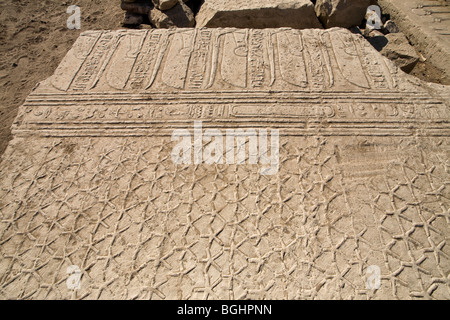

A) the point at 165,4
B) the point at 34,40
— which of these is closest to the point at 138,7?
the point at 165,4

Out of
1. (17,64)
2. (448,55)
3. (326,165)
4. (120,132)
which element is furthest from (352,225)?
(17,64)

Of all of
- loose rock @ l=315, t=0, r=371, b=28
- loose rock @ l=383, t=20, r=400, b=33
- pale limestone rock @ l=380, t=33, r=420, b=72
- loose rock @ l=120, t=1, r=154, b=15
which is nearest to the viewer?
pale limestone rock @ l=380, t=33, r=420, b=72

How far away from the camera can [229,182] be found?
1986mm

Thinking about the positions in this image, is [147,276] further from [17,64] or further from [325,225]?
[17,64]

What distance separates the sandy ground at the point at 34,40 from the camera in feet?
11.1

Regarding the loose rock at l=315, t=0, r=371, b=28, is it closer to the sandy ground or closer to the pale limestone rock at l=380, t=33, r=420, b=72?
the pale limestone rock at l=380, t=33, r=420, b=72

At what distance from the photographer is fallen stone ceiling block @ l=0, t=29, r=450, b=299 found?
5.45ft

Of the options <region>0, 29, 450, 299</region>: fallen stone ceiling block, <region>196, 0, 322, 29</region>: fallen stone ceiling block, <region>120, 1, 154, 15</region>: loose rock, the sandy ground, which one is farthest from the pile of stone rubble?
<region>0, 29, 450, 299</region>: fallen stone ceiling block

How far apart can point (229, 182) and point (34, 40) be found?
3652 millimetres

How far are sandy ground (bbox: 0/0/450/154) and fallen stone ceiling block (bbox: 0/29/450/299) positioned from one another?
110 cm

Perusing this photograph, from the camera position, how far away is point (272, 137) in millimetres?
2176

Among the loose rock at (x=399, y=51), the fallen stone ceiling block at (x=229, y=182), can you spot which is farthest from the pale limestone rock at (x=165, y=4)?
the loose rock at (x=399, y=51)

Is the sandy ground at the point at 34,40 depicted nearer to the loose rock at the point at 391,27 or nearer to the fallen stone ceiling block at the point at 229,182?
the loose rock at the point at 391,27

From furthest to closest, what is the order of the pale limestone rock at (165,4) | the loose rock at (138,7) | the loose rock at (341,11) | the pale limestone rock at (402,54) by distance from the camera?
1. the loose rock at (138,7)
2. the pale limestone rock at (165,4)
3. the loose rock at (341,11)
4. the pale limestone rock at (402,54)
